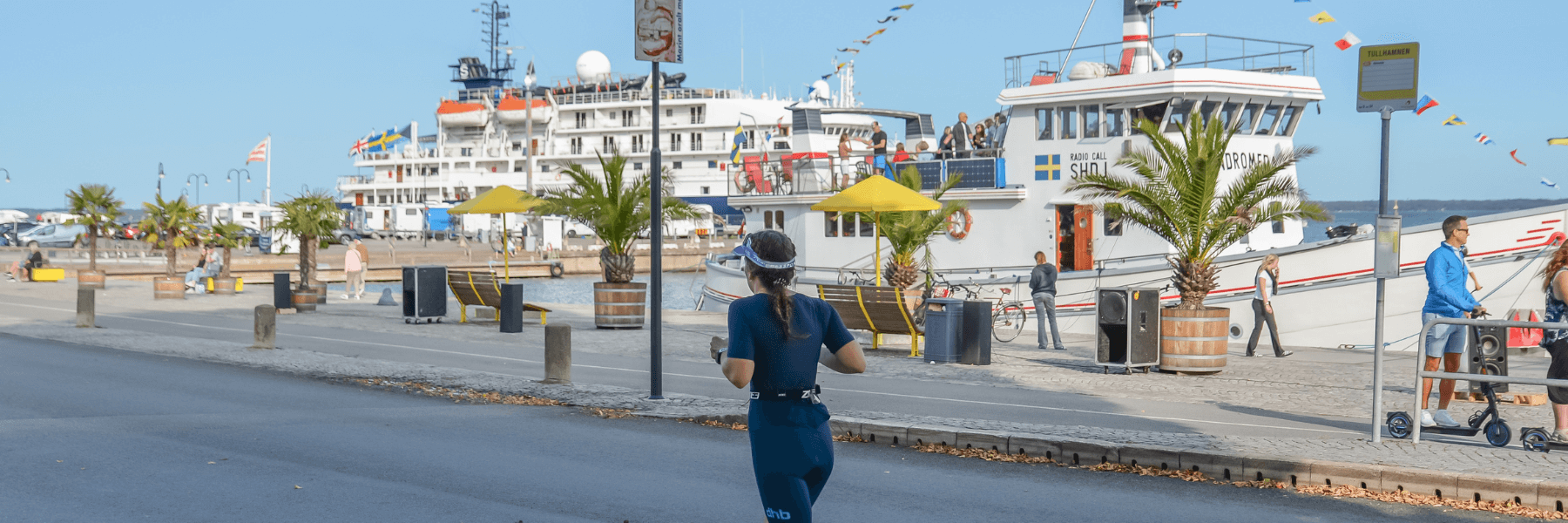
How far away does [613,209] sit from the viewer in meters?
18.8

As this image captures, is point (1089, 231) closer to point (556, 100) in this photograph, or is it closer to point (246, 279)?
point (246, 279)

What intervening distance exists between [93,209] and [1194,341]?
32.1 meters

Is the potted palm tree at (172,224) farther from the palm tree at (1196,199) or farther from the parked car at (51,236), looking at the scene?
the parked car at (51,236)

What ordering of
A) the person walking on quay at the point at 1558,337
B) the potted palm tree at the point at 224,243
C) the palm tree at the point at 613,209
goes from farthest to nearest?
the potted palm tree at the point at 224,243 → the palm tree at the point at 613,209 → the person walking on quay at the point at 1558,337

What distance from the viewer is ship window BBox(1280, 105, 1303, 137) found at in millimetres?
19562

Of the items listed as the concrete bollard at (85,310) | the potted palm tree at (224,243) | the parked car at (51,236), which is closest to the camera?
the concrete bollard at (85,310)

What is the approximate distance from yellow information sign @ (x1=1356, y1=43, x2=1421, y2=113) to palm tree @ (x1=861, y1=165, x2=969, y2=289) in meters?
11.8

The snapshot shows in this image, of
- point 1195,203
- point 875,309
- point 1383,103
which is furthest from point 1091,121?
point 1383,103

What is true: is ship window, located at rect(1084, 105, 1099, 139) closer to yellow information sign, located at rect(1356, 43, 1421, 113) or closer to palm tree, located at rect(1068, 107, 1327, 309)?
palm tree, located at rect(1068, 107, 1327, 309)

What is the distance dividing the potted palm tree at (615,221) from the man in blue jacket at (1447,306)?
458 inches

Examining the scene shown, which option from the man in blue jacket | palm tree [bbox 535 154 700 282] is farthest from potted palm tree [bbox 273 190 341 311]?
the man in blue jacket

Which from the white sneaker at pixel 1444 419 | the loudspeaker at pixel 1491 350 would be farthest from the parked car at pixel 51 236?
the loudspeaker at pixel 1491 350

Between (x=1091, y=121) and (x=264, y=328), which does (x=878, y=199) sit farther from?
(x=264, y=328)

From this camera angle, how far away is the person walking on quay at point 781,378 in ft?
13.1
